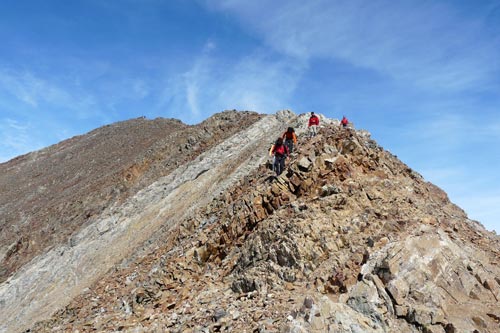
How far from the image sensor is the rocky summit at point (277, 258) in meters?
9.70

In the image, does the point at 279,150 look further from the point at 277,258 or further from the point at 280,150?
the point at 277,258

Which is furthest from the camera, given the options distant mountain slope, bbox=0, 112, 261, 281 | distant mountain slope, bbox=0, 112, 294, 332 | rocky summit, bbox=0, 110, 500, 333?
distant mountain slope, bbox=0, 112, 261, 281

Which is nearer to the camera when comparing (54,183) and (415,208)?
(415,208)

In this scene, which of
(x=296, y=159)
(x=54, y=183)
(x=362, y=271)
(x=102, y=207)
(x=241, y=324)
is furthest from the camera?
(x=54, y=183)

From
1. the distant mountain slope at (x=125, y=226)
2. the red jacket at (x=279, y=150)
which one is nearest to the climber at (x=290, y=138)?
the red jacket at (x=279, y=150)

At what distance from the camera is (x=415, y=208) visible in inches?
512

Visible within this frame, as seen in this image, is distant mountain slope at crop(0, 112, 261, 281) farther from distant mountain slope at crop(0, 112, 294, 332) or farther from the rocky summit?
the rocky summit

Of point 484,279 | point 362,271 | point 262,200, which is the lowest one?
point 484,279

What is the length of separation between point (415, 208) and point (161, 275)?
9.00m

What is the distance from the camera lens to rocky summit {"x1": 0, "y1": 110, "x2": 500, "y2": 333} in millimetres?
9703

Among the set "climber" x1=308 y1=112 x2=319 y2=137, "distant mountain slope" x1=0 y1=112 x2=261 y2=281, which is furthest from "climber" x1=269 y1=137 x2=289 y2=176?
"distant mountain slope" x1=0 y1=112 x2=261 y2=281

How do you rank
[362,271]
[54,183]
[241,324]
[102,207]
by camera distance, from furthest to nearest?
[54,183] < [102,207] < [362,271] < [241,324]

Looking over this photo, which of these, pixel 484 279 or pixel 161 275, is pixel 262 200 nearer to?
pixel 161 275

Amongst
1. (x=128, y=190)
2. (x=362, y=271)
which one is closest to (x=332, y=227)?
(x=362, y=271)
